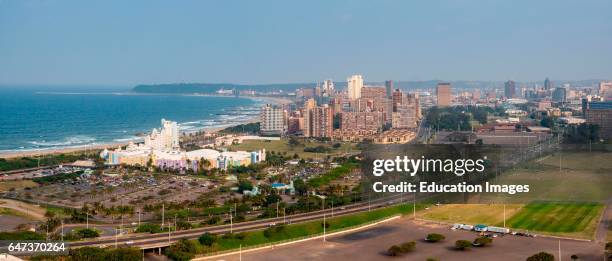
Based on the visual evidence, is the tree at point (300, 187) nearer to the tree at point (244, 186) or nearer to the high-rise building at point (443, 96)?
the tree at point (244, 186)

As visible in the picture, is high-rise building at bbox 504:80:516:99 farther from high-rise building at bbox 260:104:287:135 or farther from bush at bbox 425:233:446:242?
bush at bbox 425:233:446:242

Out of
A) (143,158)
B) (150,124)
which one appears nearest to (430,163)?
(143,158)

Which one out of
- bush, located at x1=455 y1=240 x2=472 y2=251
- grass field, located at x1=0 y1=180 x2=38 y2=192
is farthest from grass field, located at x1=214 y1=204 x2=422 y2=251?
grass field, located at x1=0 y1=180 x2=38 y2=192

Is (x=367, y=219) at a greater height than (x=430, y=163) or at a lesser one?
lesser

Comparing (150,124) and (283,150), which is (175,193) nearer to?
(283,150)

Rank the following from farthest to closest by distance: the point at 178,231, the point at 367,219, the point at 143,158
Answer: the point at 143,158 → the point at 367,219 → the point at 178,231

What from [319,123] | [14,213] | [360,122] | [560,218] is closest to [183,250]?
[14,213]

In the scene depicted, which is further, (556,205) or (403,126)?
(403,126)

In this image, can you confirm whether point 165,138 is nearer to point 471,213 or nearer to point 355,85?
point 471,213
